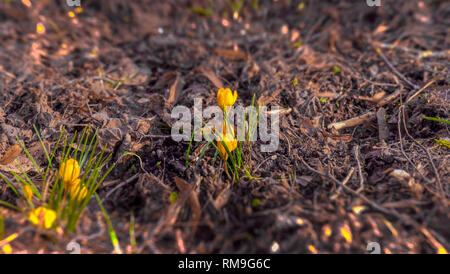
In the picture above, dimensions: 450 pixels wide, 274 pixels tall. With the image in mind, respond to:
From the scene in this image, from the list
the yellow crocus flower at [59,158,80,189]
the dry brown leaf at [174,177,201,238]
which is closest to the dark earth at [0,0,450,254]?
the dry brown leaf at [174,177,201,238]

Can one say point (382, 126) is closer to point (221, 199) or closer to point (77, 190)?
point (221, 199)

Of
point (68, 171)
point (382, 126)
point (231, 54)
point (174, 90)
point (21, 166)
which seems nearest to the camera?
point (68, 171)

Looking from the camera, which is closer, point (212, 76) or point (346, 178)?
point (346, 178)

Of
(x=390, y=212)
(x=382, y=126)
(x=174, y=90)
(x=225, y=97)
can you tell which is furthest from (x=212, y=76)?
(x=390, y=212)

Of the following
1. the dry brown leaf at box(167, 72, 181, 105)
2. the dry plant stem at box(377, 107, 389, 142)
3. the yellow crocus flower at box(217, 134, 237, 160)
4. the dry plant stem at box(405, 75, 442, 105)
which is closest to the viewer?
the yellow crocus flower at box(217, 134, 237, 160)

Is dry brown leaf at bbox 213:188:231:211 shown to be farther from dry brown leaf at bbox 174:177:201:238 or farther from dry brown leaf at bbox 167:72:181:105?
dry brown leaf at bbox 167:72:181:105

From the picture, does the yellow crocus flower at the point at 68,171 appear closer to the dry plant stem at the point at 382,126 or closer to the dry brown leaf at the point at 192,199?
the dry brown leaf at the point at 192,199
